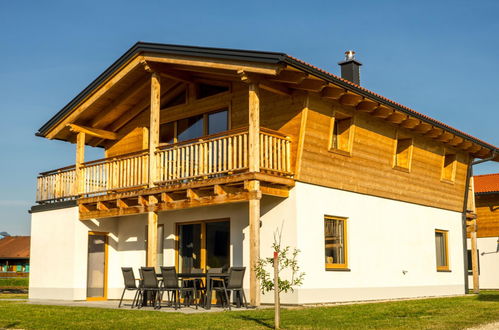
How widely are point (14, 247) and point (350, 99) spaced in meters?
43.5

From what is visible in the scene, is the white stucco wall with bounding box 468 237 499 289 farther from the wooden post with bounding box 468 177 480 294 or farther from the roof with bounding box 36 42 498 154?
the roof with bounding box 36 42 498 154

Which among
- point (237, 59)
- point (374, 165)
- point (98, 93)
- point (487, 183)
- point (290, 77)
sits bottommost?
point (374, 165)

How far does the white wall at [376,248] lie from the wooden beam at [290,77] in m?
2.43

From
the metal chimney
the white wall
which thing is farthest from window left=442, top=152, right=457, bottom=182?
the metal chimney

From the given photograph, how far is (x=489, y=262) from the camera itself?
2592 cm

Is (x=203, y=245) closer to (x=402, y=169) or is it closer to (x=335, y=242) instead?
(x=335, y=242)

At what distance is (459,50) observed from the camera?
63.3ft

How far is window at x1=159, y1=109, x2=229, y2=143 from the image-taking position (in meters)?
16.1

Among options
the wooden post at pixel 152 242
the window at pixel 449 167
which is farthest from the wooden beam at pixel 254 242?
the window at pixel 449 167

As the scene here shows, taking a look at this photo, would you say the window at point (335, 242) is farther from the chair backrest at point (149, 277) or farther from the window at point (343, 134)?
the chair backrest at point (149, 277)

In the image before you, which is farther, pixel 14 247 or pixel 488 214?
pixel 14 247

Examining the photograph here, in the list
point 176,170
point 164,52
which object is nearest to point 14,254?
point 176,170

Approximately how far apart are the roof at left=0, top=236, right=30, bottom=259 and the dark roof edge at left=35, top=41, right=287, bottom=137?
33.3 m

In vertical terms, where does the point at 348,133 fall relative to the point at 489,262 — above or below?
above
